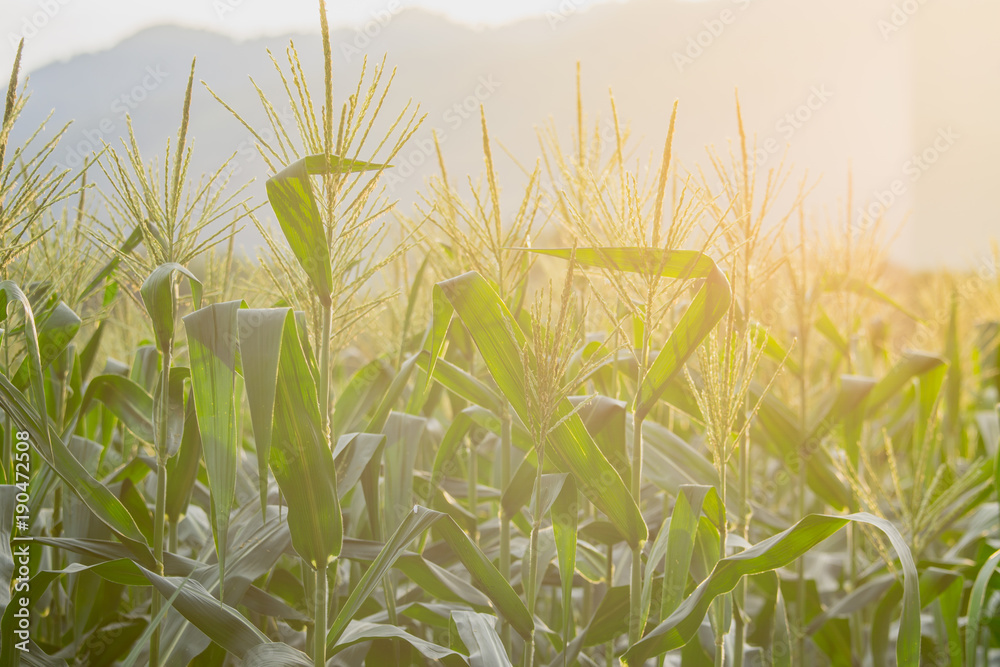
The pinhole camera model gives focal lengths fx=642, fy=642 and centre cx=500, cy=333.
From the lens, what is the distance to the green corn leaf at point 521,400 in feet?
4.72

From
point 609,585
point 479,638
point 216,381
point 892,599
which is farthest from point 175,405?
point 892,599

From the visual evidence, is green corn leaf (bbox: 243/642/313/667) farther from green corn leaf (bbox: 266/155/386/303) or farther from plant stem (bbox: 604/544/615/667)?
plant stem (bbox: 604/544/615/667)

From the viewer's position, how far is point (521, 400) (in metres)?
1.50

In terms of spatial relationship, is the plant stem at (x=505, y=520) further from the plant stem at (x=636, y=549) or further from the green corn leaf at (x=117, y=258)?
the green corn leaf at (x=117, y=258)

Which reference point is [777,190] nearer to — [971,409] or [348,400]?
[348,400]

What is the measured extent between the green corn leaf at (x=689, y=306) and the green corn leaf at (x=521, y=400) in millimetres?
162

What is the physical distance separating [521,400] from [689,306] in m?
0.43

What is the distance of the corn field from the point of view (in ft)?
4.43

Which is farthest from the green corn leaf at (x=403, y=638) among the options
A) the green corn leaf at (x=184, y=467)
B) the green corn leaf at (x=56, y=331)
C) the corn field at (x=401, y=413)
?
the green corn leaf at (x=56, y=331)

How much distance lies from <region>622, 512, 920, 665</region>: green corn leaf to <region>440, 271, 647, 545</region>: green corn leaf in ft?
0.72

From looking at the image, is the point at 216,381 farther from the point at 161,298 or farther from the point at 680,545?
the point at 680,545

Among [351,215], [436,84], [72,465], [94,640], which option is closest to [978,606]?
[351,215]

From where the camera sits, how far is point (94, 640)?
6.84ft

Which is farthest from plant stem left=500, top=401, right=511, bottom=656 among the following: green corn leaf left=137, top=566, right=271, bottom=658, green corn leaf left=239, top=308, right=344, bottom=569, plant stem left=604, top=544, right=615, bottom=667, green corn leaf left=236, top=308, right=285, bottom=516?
green corn leaf left=236, top=308, right=285, bottom=516
